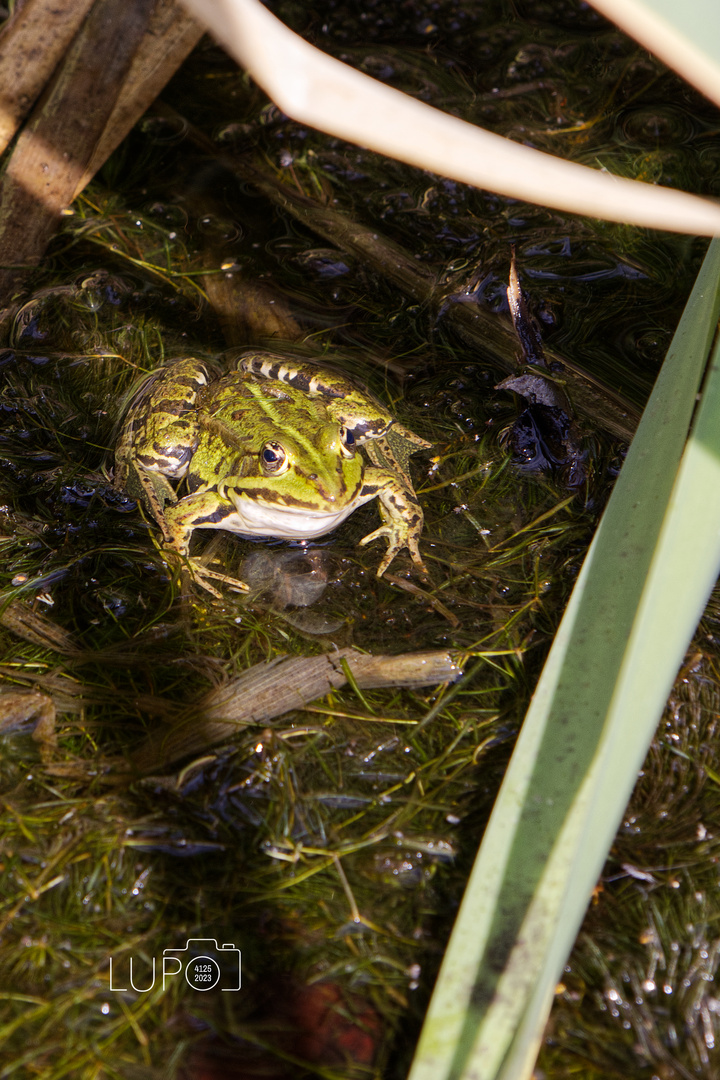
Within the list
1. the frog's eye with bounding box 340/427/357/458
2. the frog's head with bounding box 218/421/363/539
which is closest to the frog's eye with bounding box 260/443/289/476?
the frog's head with bounding box 218/421/363/539

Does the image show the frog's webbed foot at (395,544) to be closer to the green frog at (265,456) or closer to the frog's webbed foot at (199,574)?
the green frog at (265,456)

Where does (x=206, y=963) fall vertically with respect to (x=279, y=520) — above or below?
below

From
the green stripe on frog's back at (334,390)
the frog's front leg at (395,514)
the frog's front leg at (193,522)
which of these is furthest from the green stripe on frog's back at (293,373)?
the frog's front leg at (193,522)

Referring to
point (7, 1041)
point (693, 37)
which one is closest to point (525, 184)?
point (693, 37)

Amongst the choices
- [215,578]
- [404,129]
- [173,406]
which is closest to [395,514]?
[215,578]

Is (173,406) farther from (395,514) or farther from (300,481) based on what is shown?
(395,514)

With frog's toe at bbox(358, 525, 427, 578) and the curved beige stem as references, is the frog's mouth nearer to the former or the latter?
frog's toe at bbox(358, 525, 427, 578)
